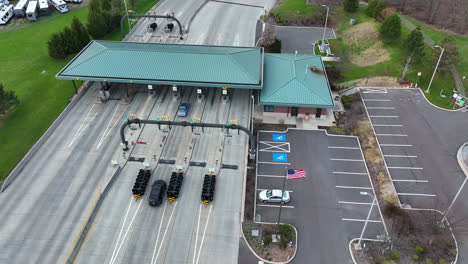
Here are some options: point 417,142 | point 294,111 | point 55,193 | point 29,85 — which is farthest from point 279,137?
point 29,85

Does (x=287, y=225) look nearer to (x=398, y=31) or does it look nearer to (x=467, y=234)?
(x=467, y=234)

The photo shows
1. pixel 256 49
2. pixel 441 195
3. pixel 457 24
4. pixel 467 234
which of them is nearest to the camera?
pixel 467 234

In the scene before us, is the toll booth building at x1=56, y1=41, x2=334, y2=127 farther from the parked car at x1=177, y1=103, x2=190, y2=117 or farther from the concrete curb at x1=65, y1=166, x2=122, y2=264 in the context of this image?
the concrete curb at x1=65, y1=166, x2=122, y2=264

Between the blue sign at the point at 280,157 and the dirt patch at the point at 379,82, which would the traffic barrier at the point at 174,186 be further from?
the dirt patch at the point at 379,82

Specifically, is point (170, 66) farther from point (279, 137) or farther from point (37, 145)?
point (37, 145)

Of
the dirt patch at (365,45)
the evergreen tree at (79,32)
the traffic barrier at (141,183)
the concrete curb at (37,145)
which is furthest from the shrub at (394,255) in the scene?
the evergreen tree at (79,32)

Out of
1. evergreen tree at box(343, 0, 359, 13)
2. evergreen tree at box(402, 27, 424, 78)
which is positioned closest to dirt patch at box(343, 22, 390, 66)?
evergreen tree at box(402, 27, 424, 78)

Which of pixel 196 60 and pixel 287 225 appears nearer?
pixel 287 225

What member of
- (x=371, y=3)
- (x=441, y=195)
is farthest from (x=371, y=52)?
(x=441, y=195)
